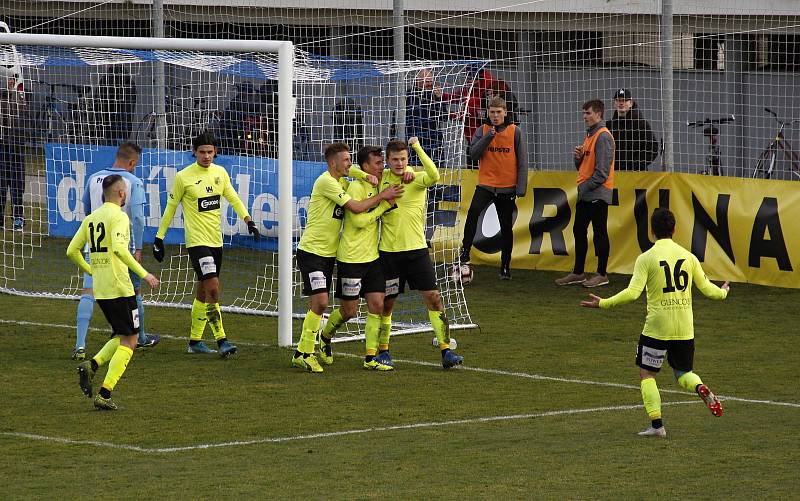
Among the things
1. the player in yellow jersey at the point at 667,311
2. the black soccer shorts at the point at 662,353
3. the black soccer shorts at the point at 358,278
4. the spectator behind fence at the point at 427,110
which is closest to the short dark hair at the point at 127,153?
the black soccer shorts at the point at 358,278

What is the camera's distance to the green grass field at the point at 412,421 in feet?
25.8

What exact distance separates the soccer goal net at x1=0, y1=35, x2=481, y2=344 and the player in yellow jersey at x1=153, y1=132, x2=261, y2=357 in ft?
2.07

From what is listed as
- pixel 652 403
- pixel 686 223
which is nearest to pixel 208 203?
pixel 652 403

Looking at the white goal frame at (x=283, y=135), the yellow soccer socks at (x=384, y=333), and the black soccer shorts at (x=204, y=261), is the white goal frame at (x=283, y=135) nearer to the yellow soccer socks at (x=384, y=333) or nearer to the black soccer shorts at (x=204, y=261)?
the black soccer shorts at (x=204, y=261)

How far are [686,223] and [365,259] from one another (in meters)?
6.16

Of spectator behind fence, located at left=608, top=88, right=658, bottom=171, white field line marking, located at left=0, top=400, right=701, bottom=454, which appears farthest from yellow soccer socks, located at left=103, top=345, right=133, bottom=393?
spectator behind fence, located at left=608, top=88, right=658, bottom=171

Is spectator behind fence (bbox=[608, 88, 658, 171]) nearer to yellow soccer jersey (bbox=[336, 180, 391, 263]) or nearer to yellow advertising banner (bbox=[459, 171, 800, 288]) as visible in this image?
yellow advertising banner (bbox=[459, 171, 800, 288])

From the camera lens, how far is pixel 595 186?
16531mm

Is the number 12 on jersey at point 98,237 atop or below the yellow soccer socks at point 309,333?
atop

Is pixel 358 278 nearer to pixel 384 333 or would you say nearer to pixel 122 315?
pixel 384 333

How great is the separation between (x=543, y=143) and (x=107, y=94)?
22.6ft

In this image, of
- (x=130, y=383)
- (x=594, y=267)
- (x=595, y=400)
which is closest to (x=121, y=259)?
(x=130, y=383)

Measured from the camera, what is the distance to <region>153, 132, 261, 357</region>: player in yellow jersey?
1241 centimetres

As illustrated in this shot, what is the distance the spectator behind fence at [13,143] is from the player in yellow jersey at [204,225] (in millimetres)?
6566
